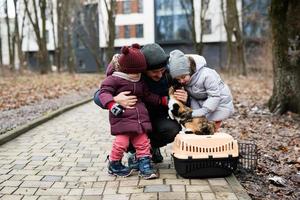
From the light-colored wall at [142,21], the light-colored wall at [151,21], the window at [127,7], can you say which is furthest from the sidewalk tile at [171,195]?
the window at [127,7]

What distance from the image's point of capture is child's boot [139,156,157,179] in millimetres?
4875

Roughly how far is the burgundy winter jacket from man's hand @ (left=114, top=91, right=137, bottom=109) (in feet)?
0.17

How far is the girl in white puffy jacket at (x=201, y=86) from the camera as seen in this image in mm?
4875

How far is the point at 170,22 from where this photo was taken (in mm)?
50875

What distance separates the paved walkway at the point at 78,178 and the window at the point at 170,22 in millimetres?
43382

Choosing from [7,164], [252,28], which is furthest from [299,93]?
[252,28]

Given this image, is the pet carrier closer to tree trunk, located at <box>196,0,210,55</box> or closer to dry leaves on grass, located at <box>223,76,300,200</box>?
dry leaves on grass, located at <box>223,76,300,200</box>

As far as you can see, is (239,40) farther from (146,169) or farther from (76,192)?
(76,192)

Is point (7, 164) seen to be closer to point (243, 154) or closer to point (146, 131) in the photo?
point (146, 131)

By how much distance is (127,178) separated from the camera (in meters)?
4.95

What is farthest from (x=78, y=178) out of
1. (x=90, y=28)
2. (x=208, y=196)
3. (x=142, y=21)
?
(x=142, y=21)

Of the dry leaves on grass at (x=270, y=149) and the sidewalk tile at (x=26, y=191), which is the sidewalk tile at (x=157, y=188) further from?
the sidewalk tile at (x=26, y=191)

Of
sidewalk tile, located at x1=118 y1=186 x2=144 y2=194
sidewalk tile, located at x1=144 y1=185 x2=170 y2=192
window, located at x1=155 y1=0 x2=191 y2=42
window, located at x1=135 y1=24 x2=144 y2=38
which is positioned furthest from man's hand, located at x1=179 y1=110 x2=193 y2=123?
window, located at x1=135 y1=24 x2=144 y2=38

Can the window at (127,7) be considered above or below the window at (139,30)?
above
